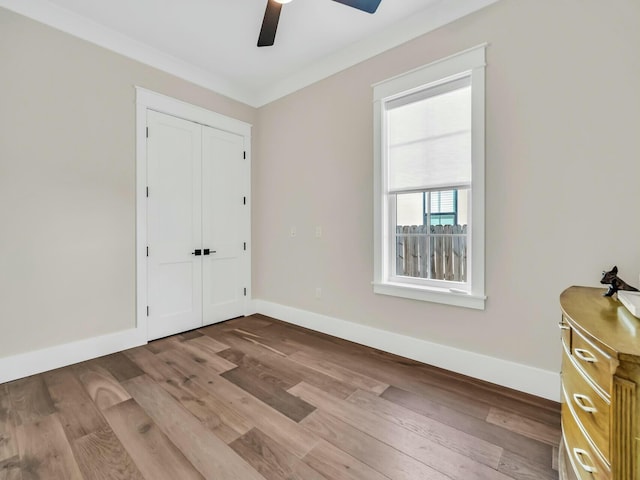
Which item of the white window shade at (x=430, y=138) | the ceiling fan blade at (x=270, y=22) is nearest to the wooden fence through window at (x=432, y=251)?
the white window shade at (x=430, y=138)

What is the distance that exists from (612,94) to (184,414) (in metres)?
3.28

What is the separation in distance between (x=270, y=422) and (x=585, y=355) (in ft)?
5.23

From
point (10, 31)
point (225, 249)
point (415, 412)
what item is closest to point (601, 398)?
point (415, 412)

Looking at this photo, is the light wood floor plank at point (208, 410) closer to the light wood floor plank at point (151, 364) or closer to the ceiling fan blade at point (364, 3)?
the light wood floor plank at point (151, 364)

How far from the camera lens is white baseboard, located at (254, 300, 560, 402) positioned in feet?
6.45

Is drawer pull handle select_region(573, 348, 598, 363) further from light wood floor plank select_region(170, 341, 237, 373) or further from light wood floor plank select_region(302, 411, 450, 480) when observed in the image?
light wood floor plank select_region(170, 341, 237, 373)

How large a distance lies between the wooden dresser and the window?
1018 millimetres

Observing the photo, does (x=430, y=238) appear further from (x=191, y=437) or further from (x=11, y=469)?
(x=11, y=469)

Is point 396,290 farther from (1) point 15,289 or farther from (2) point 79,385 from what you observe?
(1) point 15,289

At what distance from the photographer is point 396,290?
2.66 m

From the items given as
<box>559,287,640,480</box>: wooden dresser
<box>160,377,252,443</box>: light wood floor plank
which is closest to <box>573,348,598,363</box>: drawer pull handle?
<box>559,287,640,480</box>: wooden dresser

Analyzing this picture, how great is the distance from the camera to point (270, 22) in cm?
206

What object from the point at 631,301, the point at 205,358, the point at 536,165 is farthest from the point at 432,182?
the point at 205,358

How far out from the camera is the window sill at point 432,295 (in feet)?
7.29
